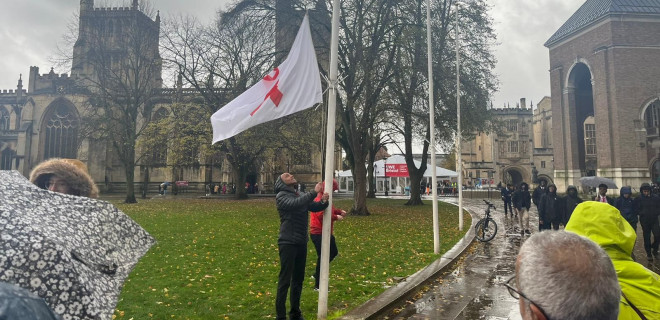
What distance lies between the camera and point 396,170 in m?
45.1

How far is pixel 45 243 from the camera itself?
1.61 metres

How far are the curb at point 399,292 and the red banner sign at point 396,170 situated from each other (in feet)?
114

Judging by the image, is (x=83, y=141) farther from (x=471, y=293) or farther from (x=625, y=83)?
(x=625, y=83)

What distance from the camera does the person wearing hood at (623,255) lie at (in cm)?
181

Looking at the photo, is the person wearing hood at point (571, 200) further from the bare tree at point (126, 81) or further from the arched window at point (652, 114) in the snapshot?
the arched window at point (652, 114)

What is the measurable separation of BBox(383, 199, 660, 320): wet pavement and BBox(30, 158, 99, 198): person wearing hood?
14.3 ft

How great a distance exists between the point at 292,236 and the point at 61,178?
9.47ft

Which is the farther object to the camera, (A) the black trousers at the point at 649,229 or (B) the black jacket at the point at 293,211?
(A) the black trousers at the point at 649,229

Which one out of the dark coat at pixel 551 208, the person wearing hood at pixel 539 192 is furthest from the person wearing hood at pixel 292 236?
the person wearing hood at pixel 539 192

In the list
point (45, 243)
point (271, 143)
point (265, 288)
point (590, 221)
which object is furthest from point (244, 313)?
point (271, 143)

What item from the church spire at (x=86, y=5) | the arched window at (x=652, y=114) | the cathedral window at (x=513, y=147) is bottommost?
the arched window at (x=652, y=114)

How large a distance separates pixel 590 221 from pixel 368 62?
16.7m

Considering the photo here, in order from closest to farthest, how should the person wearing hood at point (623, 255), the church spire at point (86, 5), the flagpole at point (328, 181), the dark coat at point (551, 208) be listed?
the person wearing hood at point (623, 255)
the flagpole at point (328, 181)
the dark coat at point (551, 208)
the church spire at point (86, 5)

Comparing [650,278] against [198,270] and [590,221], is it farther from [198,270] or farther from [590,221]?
[198,270]
